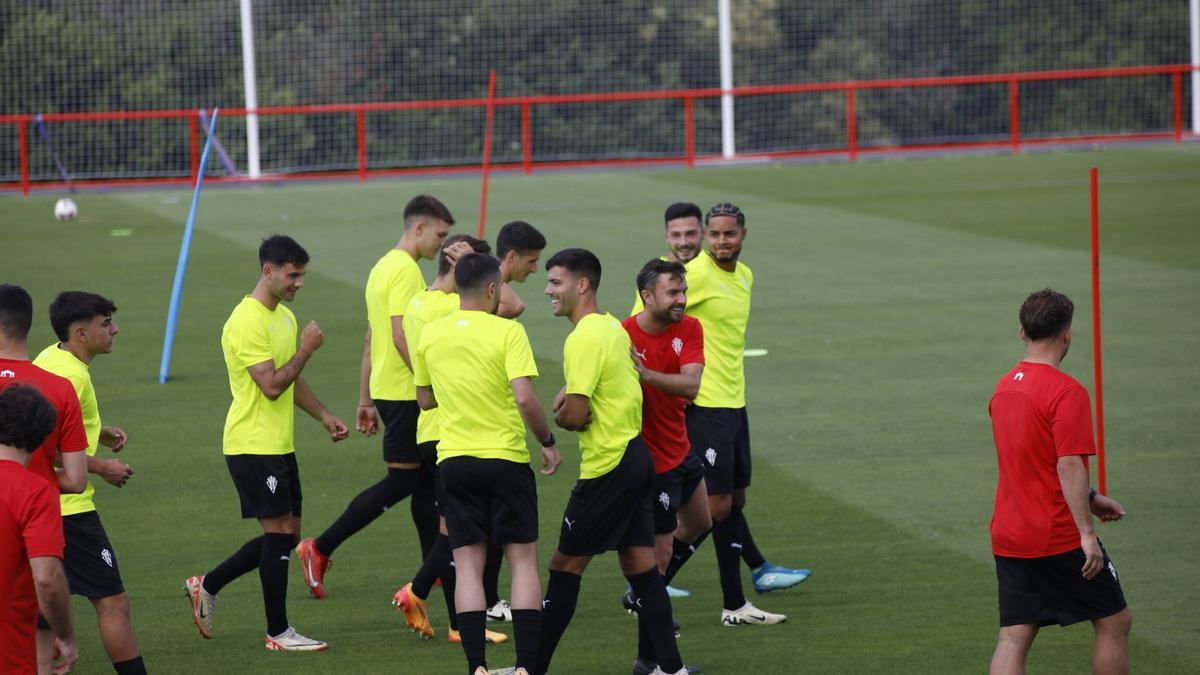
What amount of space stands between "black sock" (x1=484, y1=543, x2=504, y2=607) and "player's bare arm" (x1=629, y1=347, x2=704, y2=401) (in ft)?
3.90

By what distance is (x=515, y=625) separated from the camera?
276 inches

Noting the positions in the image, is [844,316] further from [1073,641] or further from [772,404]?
[1073,641]

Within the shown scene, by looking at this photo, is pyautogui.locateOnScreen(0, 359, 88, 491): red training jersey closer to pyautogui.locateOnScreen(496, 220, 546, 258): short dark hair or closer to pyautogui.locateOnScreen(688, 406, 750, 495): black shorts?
pyautogui.locateOnScreen(496, 220, 546, 258): short dark hair

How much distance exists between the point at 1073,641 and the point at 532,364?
10.9ft

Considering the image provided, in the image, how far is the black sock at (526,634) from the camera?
696cm

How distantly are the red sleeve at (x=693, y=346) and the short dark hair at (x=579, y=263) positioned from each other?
0.69 m

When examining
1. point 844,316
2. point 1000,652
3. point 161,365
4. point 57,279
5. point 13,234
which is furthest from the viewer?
point 13,234

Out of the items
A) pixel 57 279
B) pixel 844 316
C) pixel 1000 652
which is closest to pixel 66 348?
pixel 1000 652

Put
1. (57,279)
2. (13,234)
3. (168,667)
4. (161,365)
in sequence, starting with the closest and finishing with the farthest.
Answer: (168,667), (161,365), (57,279), (13,234)

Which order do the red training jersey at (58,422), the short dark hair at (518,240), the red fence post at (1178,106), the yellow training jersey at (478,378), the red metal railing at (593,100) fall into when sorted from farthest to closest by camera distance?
the red fence post at (1178,106) < the red metal railing at (593,100) < the short dark hair at (518,240) < the yellow training jersey at (478,378) < the red training jersey at (58,422)

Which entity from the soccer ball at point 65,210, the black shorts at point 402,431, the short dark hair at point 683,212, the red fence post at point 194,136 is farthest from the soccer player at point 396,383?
the red fence post at point 194,136

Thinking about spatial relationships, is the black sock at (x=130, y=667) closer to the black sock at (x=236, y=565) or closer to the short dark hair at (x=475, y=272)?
the black sock at (x=236, y=565)

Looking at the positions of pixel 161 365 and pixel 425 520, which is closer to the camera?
pixel 425 520

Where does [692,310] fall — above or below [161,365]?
above
